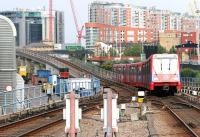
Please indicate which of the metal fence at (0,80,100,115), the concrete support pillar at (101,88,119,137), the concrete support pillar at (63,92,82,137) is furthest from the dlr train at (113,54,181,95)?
the concrete support pillar at (63,92,82,137)

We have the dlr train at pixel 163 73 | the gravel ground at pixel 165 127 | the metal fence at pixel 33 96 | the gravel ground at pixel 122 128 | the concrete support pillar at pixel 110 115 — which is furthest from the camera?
the dlr train at pixel 163 73

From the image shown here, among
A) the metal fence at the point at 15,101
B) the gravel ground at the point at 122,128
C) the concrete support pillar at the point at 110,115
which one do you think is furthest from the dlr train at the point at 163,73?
the concrete support pillar at the point at 110,115

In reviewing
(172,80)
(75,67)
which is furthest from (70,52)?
(172,80)

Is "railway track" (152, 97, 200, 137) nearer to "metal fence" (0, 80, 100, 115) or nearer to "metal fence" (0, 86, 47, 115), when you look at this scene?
"metal fence" (0, 80, 100, 115)

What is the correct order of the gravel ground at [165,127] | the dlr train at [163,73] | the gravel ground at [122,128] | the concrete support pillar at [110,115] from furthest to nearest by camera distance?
the dlr train at [163,73] → the gravel ground at [122,128] → the gravel ground at [165,127] → the concrete support pillar at [110,115]

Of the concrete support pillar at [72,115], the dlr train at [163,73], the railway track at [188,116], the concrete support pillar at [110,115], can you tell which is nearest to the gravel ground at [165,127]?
the railway track at [188,116]

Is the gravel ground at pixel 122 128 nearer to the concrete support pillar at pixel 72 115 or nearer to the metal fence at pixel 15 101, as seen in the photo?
the metal fence at pixel 15 101

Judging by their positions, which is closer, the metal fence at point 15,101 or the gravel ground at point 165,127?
the gravel ground at point 165,127

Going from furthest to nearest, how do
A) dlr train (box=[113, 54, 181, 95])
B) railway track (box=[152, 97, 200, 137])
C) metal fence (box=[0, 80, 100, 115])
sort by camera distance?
dlr train (box=[113, 54, 181, 95]), metal fence (box=[0, 80, 100, 115]), railway track (box=[152, 97, 200, 137])

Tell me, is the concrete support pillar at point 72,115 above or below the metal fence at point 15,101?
above

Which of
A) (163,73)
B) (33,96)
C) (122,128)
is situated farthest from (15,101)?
(163,73)

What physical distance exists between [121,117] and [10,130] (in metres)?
5.94

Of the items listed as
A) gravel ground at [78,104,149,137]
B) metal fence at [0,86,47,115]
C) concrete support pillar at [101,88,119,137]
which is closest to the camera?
concrete support pillar at [101,88,119,137]

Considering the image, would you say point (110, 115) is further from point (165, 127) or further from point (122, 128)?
point (165, 127)
